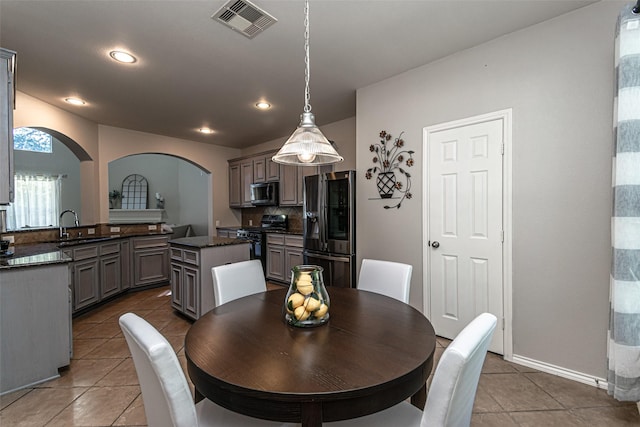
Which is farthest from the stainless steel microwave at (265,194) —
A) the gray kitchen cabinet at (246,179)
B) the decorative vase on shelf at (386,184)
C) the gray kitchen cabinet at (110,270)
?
the decorative vase on shelf at (386,184)

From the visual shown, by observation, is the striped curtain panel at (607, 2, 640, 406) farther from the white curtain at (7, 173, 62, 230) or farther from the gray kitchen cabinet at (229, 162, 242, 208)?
the white curtain at (7, 173, 62, 230)

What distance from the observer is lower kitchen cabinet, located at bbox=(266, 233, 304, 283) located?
4.58 metres

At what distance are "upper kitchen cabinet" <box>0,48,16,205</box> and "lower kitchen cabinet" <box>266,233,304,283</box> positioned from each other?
318 centimetres

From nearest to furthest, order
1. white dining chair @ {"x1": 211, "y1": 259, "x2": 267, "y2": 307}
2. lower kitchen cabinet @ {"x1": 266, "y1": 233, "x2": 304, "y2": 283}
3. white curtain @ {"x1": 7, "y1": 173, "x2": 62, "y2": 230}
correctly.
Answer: white dining chair @ {"x1": 211, "y1": 259, "x2": 267, "y2": 307} → lower kitchen cabinet @ {"x1": 266, "y1": 233, "x2": 304, "y2": 283} → white curtain @ {"x1": 7, "y1": 173, "x2": 62, "y2": 230}

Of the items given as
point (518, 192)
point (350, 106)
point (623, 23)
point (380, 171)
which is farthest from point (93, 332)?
point (623, 23)

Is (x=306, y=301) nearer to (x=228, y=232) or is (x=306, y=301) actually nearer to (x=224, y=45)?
(x=224, y=45)

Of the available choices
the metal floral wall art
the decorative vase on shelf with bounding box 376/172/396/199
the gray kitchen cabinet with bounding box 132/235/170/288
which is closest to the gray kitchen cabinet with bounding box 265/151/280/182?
the gray kitchen cabinet with bounding box 132/235/170/288

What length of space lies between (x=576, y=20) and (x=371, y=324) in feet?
8.46

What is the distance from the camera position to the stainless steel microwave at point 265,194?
17.3 ft

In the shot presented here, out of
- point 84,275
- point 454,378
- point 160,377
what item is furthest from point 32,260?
point 454,378

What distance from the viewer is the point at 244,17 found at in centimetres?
206

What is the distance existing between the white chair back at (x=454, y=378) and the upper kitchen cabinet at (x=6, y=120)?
110 inches

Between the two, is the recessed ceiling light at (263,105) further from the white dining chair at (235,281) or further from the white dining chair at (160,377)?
the white dining chair at (160,377)

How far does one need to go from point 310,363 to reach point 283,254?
3.80m
